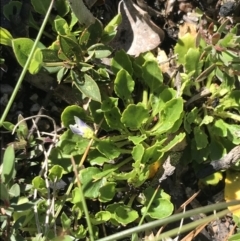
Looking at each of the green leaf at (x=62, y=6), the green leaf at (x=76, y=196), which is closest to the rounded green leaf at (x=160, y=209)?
the green leaf at (x=76, y=196)

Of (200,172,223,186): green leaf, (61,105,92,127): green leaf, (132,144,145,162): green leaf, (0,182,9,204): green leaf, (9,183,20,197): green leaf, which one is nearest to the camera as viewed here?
(0,182,9,204): green leaf

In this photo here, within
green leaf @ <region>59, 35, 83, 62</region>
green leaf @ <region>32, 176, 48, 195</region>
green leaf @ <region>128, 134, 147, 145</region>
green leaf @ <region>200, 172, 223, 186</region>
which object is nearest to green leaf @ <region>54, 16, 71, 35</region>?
green leaf @ <region>59, 35, 83, 62</region>

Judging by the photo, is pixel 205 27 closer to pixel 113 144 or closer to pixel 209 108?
pixel 209 108

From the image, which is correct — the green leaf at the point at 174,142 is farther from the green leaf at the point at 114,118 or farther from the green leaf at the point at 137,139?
the green leaf at the point at 114,118

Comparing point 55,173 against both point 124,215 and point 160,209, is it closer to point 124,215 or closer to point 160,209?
point 124,215

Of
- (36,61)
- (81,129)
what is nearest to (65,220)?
(81,129)

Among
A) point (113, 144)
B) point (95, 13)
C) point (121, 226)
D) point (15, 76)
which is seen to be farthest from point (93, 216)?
point (95, 13)

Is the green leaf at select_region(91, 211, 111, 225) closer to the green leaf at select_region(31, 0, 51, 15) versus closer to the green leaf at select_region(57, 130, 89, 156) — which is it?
the green leaf at select_region(57, 130, 89, 156)
